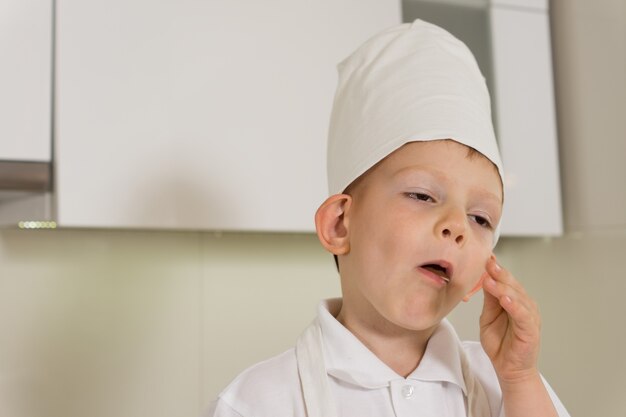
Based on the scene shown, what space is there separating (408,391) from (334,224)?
0.20 meters

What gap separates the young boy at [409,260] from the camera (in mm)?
904

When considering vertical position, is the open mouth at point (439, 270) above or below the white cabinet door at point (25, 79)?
below

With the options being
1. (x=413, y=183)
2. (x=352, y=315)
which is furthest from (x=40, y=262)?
(x=413, y=183)

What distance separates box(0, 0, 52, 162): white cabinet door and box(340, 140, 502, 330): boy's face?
0.50 m

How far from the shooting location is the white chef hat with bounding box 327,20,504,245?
936 mm

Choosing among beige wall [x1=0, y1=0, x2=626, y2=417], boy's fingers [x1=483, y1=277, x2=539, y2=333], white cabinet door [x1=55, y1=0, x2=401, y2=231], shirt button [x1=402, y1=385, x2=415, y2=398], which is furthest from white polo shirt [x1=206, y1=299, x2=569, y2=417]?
beige wall [x1=0, y1=0, x2=626, y2=417]

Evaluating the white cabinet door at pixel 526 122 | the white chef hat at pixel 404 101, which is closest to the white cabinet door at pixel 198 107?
the white cabinet door at pixel 526 122

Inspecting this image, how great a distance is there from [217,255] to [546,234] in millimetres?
570

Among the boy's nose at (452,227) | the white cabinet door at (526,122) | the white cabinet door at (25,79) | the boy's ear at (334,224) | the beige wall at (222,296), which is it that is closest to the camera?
the boy's nose at (452,227)

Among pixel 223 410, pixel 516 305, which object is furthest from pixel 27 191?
pixel 516 305

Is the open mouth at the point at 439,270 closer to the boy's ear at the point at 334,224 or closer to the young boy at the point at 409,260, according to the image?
the young boy at the point at 409,260

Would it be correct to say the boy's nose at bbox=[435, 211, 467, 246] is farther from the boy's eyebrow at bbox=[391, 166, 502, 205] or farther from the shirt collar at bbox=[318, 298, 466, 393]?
the shirt collar at bbox=[318, 298, 466, 393]

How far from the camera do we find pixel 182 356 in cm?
154

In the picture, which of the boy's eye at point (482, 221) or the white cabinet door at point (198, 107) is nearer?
the boy's eye at point (482, 221)
